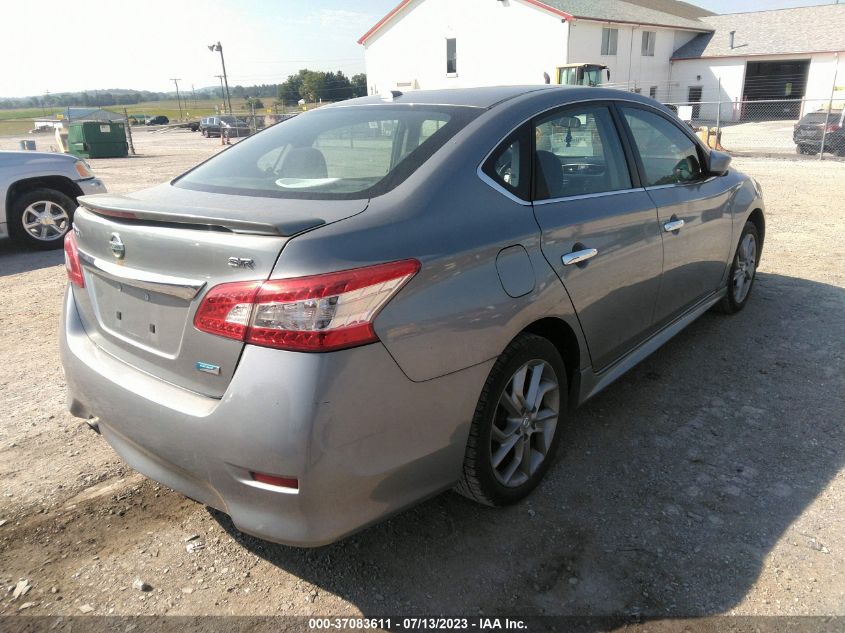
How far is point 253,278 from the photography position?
1977mm

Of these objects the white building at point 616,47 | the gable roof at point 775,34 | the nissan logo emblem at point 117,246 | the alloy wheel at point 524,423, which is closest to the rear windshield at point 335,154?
the nissan logo emblem at point 117,246

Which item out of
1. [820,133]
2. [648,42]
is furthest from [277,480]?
[648,42]

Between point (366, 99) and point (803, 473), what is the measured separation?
292 centimetres

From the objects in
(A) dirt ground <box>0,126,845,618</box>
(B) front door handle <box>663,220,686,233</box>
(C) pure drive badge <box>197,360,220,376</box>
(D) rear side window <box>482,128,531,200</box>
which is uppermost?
(D) rear side window <box>482,128,531,200</box>

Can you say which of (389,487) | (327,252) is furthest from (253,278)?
(389,487)

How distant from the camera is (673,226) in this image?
144 inches

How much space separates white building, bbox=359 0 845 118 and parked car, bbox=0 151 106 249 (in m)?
28.2

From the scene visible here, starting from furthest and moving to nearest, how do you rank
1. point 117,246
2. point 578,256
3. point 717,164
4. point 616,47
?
point 616,47 < point 717,164 < point 578,256 < point 117,246

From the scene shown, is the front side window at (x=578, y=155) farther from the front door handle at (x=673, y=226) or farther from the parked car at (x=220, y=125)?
the parked car at (x=220, y=125)

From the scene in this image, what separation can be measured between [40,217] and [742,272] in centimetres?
786

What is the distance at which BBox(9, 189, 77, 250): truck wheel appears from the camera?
25.8 feet

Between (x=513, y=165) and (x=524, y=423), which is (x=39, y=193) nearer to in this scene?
(x=513, y=165)

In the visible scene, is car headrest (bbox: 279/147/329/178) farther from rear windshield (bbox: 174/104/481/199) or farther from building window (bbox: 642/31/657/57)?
building window (bbox: 642/31/657/57)

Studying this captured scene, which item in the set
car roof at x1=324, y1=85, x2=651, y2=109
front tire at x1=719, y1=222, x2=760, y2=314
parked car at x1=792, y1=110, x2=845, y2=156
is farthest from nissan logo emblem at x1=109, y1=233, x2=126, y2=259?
parked car at x1=792, y1=110, x2=845, y2=156
